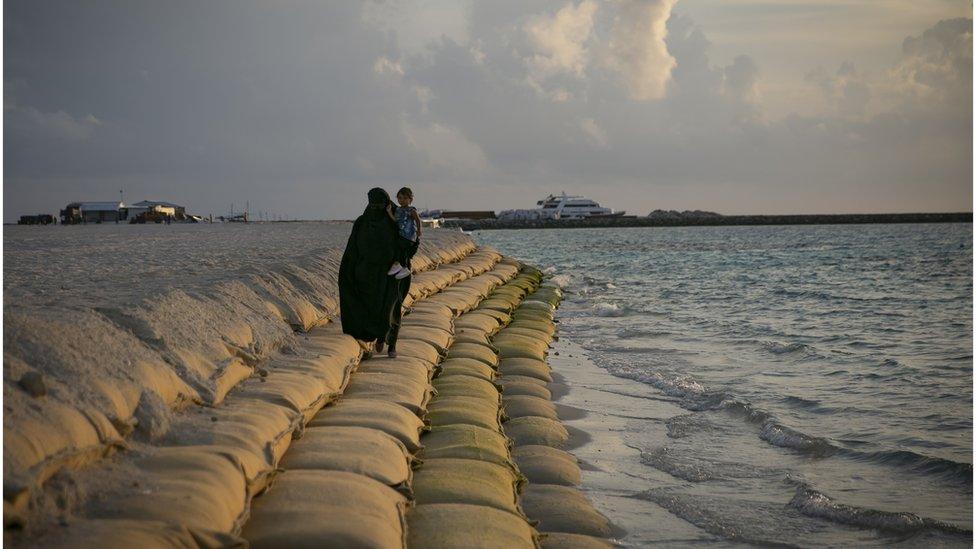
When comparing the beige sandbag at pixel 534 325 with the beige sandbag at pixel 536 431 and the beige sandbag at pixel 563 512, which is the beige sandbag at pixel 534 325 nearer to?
the beige sandbag at pixel 536 431

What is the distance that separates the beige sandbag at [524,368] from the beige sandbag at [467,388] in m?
1.34

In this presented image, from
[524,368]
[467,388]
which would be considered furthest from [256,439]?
[524,368]

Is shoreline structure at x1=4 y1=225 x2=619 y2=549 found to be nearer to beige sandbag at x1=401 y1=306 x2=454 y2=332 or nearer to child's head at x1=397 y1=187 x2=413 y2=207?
child's head at x1=397 y1=187 x2=413 y2=207

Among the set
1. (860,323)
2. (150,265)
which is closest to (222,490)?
(150,265)

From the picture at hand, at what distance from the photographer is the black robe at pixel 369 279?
22.7 ft

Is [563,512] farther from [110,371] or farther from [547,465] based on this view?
[110,371]

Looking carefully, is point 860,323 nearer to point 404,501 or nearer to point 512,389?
point 512,389

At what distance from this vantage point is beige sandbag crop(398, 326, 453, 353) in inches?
309

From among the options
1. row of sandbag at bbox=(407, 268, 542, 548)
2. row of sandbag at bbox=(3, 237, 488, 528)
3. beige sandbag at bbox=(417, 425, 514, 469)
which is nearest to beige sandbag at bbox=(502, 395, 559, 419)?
row of sandbag at bbox=(407, 268, 542, 548)

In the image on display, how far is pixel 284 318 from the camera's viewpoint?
22.5 feet

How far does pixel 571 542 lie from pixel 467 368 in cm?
317

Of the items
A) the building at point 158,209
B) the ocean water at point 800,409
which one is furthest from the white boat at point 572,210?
the ocean water at point 800,409

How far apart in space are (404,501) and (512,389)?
11.6ft

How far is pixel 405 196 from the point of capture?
6906 mm
